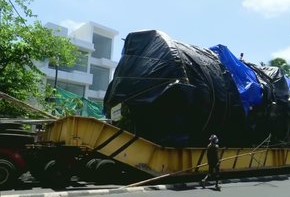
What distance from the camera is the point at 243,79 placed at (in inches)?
674

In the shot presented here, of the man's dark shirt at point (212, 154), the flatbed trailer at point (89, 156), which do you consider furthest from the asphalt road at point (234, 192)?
the flatbed trailer at point (89, 156)

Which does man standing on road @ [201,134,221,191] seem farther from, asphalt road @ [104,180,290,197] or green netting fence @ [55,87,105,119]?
green netting fence @ [55,87,105,119]

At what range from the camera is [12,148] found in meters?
11.3

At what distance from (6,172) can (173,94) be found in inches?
220

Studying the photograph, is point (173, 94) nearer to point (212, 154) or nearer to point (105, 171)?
point (212, 154)

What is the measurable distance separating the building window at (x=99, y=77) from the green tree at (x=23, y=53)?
37226mm

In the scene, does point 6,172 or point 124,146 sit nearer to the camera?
point 6,172

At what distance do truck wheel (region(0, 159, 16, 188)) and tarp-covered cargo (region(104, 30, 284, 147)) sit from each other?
4.77 metres

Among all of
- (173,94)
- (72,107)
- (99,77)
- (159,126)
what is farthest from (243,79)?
(99,77)

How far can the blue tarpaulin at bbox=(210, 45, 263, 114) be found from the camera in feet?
54.8

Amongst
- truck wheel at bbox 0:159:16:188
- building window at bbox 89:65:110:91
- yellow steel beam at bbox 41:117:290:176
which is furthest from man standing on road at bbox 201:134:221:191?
building window at bbox 89:65:110:91

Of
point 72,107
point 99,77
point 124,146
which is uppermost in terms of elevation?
point 99,77

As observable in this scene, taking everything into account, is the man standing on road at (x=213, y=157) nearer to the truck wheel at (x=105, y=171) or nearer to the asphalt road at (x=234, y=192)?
the asphalt road at (x=234, y=192)

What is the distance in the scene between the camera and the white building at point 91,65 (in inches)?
2058
